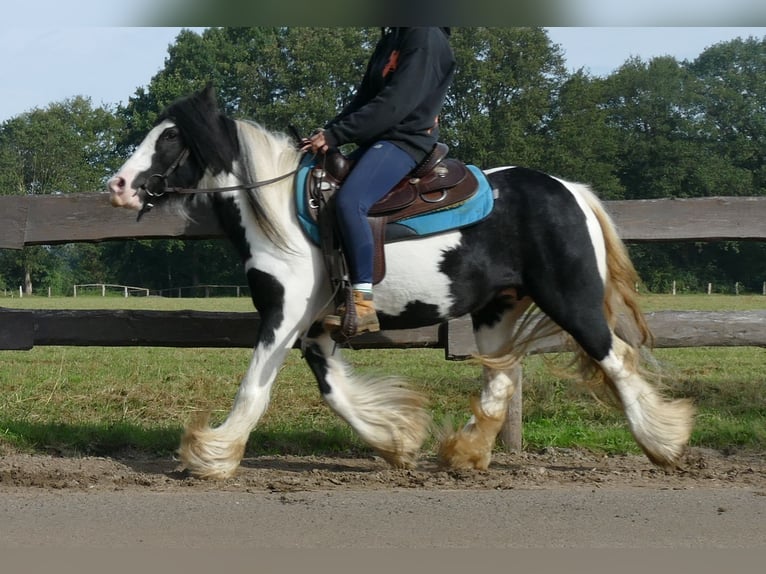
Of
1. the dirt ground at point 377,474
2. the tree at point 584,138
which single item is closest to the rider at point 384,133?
the dirt ground at point 377,474

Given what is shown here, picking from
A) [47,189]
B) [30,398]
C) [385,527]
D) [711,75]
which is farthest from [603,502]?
[47,189]

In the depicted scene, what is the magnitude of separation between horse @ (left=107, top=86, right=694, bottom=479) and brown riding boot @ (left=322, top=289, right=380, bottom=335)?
0.17 meters

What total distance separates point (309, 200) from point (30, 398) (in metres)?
3.78

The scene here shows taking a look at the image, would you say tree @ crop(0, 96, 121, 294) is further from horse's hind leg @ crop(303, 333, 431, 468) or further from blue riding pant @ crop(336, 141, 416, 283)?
blue riding pant @ crop(336, 141, 416, 283)

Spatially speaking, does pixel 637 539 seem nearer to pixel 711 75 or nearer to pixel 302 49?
pixel 302 49

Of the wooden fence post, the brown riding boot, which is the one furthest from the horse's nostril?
the wooden fence post

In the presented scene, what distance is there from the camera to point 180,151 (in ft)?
16.6

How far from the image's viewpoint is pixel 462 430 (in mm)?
5371

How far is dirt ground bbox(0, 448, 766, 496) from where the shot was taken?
188 inches

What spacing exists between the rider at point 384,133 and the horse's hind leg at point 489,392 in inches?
36.9

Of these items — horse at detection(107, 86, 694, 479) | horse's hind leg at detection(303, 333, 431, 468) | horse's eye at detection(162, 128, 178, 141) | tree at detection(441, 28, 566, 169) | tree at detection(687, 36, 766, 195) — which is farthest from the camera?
tree at detection(687, 36, 766, 195)

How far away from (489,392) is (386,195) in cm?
140

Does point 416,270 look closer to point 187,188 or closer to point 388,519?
point 187,188

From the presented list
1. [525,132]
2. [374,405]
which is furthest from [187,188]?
[525,132]
